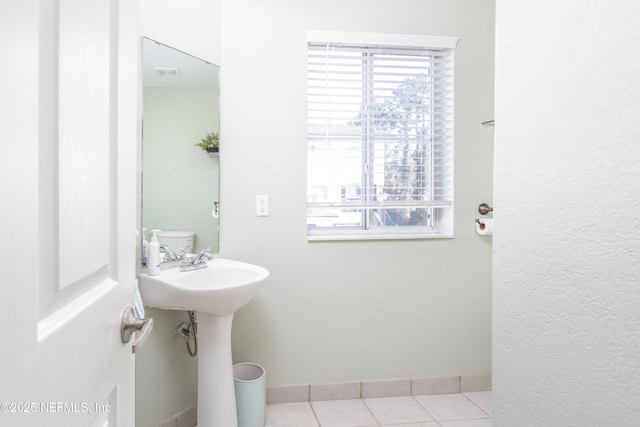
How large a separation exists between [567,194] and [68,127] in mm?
932

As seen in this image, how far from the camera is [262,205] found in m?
2.09

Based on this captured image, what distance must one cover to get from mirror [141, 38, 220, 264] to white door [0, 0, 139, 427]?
104 cm

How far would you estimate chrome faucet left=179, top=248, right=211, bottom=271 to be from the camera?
179 centimetres

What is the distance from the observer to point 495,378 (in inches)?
40.6

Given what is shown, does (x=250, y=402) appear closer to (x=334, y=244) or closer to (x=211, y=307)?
(x=211, y=307)

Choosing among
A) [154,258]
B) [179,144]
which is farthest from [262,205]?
[154,258]

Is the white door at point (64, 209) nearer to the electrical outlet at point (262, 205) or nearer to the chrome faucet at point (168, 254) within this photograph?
the chrome faucet at point (168, 254)

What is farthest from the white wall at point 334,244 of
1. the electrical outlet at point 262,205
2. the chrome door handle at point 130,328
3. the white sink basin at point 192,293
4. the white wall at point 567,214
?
the chrome door handle at point 130,328

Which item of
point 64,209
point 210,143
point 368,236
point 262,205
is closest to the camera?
point 64,209

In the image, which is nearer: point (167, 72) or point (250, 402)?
point (167, 72)

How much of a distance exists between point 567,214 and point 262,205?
5.10ft

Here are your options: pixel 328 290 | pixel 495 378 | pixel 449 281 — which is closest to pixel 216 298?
pixel 328 290

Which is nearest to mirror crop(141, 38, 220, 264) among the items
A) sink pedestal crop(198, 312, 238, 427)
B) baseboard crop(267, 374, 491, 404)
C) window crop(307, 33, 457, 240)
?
sink pedestal crop(198, 312, 238, 427)

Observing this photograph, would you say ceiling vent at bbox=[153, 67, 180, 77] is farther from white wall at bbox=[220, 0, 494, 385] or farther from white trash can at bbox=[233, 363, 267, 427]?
white trash can at bbox=[233, 363, 267, 427]
